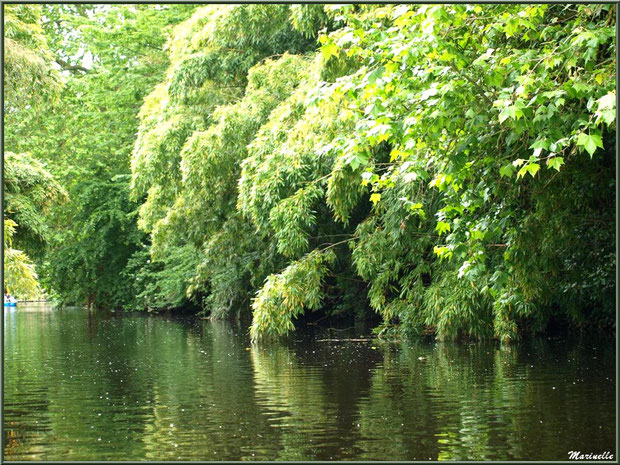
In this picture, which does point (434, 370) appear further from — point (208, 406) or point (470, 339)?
point (470, 339)

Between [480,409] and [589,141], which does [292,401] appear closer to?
[480,409]

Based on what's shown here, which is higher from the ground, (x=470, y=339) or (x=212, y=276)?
(x=212, y=276)

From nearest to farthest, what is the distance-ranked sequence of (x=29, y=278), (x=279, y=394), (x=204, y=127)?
(x=279, y=394)
(x=29, y=278)
(x=204, y=127)

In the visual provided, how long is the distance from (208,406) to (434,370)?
3656 millimetres

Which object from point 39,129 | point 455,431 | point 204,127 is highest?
point 39,129

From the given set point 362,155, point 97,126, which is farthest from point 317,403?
point 97,126

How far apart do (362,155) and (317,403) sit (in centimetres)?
244

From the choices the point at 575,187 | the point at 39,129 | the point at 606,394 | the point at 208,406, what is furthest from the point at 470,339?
the point at 39,129

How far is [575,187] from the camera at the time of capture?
12.4 meters

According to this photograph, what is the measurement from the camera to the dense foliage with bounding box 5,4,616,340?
8023 millimetres

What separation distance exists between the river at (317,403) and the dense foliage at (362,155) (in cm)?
116

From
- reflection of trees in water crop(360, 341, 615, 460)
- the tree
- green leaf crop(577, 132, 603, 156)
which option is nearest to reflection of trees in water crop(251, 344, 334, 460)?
reflection of trees in water crop(360, 341, 615, 460)

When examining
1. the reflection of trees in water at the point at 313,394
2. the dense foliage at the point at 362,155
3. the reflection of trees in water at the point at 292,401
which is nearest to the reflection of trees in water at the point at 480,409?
the reflection of trees in water at the point at 313,394

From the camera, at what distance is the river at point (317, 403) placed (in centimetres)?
638
